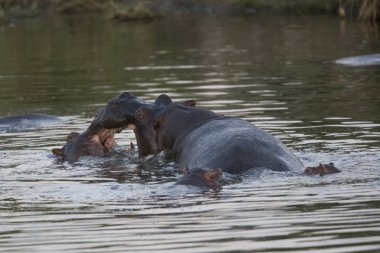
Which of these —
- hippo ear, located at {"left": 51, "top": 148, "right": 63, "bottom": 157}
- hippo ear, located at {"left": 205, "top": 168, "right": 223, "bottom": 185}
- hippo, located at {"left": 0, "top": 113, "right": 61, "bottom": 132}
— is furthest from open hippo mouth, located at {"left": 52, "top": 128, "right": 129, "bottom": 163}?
hippo ear, located at {"left": 205, "top": 168, "right": 223, "bottom": 185}

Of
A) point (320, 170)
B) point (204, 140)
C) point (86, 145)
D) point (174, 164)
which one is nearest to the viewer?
A: point (320, 170)

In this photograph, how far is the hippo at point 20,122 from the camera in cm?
1368

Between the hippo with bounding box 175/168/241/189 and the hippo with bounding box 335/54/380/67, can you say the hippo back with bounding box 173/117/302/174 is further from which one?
the hippo with bounding box 335/54/380/67

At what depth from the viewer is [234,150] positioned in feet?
30.6

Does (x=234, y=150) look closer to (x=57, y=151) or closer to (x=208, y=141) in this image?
(x=208, y=141)

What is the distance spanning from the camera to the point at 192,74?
19359 millimetres

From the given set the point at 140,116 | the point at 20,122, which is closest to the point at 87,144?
the point at 140,116

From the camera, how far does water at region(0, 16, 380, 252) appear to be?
729cm

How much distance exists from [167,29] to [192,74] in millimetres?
11472

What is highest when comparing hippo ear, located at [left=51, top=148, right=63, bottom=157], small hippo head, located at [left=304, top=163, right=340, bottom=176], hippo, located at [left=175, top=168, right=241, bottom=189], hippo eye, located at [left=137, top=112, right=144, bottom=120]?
hippo eye, located at [left=137, top=112, right=144, bottom=120]

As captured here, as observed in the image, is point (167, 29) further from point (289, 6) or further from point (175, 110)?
point (175, 110)

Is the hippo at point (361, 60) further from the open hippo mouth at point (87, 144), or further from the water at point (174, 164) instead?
the open hippo mouth at point (87, 144)

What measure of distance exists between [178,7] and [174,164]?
2796 centimetres

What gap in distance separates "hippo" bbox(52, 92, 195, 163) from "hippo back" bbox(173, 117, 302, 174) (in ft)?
3.10
